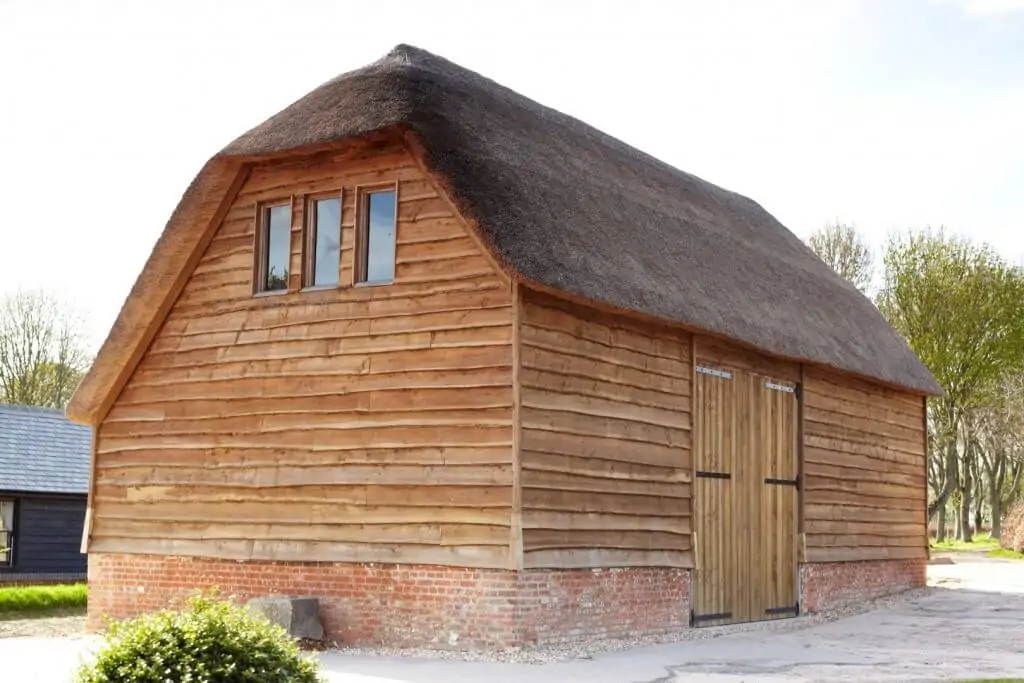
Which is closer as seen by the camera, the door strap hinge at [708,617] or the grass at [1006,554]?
the door strap hinge at [708,617]

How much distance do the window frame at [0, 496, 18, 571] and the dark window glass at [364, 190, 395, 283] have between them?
1724 centimetres

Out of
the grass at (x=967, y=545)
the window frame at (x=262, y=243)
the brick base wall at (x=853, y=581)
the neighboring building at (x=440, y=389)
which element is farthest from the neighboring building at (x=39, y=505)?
the grass at (x=967, y=545)

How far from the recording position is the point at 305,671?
8.66 meters

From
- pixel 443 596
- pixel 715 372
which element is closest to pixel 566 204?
pixel 715 372

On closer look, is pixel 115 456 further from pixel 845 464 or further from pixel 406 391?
pixel 845 464

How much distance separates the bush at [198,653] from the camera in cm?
813

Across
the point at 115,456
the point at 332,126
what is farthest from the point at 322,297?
the point at 115,456

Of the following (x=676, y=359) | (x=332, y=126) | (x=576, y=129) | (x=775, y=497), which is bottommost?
(x=775, y=497)

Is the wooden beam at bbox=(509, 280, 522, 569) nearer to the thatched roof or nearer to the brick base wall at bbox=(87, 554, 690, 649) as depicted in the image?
the brick base wall at bbox=(87, 554, 690, 649)

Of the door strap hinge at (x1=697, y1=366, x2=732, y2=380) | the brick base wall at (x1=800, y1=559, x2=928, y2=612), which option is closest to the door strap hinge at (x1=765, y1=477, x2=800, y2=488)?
the brick base wall at (x1=800, y1=559, x2=928, y2=612)

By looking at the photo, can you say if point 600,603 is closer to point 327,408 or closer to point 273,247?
point 327,408

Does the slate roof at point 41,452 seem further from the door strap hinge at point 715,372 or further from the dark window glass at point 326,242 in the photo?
the door strap hinge at point 715,372

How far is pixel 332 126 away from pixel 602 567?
6279mm

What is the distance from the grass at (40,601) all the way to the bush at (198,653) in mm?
15817
